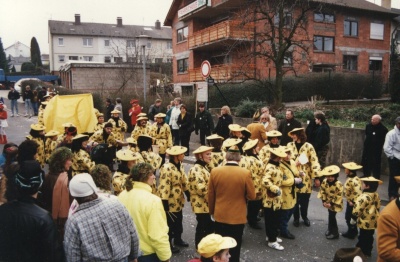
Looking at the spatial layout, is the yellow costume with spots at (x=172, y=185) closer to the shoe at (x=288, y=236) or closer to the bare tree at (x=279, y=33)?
the shoe at (x=288, y=236)

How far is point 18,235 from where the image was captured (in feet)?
10.3

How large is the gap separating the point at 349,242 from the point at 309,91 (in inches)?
739

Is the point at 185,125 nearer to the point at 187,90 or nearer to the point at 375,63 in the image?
the point at 187,90

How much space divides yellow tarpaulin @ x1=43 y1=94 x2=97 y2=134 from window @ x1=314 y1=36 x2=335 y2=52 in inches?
962

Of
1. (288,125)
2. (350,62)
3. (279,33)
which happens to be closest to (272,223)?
(288,125)

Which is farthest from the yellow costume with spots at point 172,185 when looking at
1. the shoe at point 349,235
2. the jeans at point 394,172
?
the jeans at point 394,172

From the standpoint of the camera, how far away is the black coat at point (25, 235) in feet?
10.3

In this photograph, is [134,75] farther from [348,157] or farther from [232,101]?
[348,157]

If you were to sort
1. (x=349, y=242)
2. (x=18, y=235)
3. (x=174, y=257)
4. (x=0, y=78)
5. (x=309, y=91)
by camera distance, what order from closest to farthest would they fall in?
1. (x=18, y=235)
2. (x=174, y=257)
3. (x=349, y=242)
4. (x=309, y=91)
5. (x=0, y=78)

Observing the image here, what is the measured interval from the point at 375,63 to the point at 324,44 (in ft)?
21.6

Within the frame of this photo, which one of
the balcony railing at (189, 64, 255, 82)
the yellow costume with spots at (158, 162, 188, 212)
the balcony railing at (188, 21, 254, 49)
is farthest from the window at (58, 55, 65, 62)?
the yellow costume with spots at (158, 162, 188, 212)

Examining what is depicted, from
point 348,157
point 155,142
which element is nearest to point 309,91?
point 348,157

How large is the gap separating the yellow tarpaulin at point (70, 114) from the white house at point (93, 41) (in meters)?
54.6

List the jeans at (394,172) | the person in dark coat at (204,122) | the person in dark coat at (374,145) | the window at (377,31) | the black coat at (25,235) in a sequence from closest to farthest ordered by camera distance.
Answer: the black coat at (25,235) → the jeans at (394,172) → the person in dark coat at (374,145) → the person in dark coat at (204,122) → the window at (377,31)
